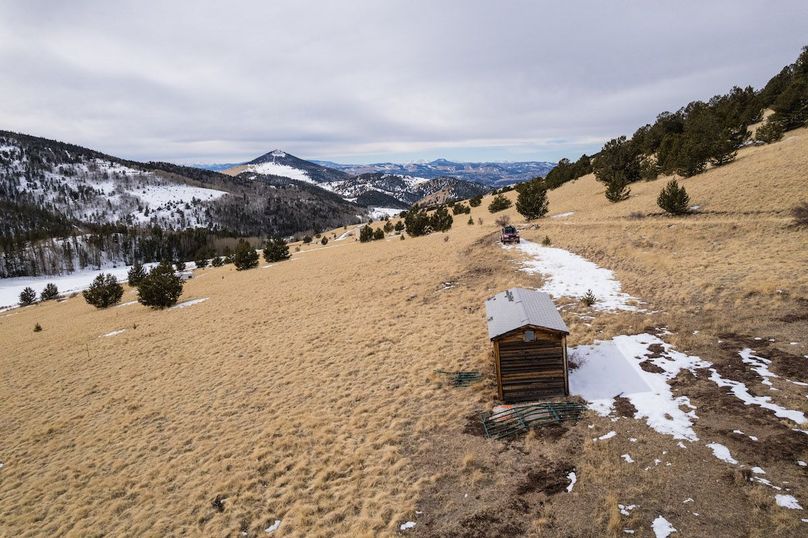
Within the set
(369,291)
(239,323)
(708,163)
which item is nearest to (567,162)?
(708,163)

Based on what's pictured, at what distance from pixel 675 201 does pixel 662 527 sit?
29536mm

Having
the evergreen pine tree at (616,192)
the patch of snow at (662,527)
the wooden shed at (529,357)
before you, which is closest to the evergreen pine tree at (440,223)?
the evergreen pine tree at (616,192)

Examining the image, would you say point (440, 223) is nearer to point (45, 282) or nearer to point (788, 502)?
point (788, 502)

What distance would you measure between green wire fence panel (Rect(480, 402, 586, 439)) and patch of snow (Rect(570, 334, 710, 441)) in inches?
31.5

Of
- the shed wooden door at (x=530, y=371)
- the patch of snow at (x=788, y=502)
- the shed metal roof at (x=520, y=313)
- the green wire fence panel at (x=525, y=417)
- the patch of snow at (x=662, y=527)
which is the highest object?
the shed metal roof at (x=520, y=313)

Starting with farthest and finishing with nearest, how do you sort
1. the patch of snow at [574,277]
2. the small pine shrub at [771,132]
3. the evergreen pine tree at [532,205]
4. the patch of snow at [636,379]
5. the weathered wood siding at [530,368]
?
the evergreen pine tree at [532,205]
the small pine shrub at [771,132]
the patch of snow at [574,277]
the weathered wood siding at [530,368]
the patch of snow at [636,379]

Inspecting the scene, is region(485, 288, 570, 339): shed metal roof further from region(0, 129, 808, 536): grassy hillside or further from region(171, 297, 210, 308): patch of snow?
region(171, 297, 210, 308): patch of snow

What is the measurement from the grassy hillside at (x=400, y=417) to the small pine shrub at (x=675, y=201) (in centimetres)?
135

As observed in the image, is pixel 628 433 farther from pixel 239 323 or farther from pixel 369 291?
pixel 239 323

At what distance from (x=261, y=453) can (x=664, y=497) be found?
1022 centimetres

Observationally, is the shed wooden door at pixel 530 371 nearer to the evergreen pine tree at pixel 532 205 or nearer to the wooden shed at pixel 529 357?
the wooden shed at pixel 529 357

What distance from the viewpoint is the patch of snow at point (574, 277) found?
734 inches

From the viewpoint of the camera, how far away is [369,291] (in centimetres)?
2745

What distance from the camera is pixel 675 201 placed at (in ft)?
94.2
